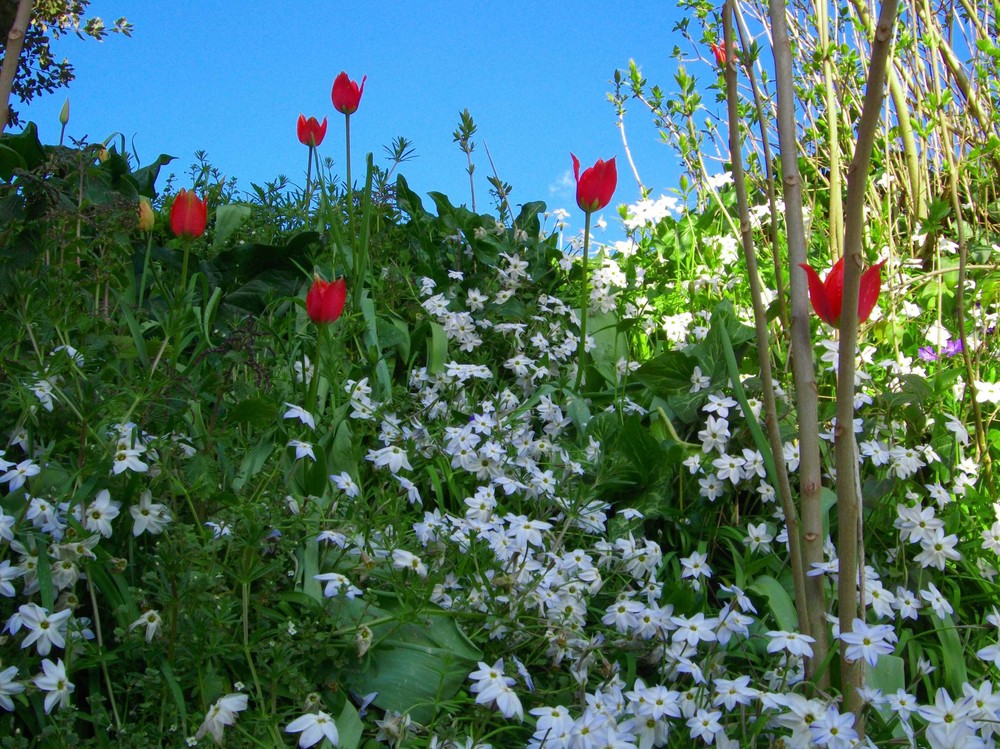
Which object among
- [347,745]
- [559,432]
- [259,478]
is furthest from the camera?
[559,432]

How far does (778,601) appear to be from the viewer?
226 cm

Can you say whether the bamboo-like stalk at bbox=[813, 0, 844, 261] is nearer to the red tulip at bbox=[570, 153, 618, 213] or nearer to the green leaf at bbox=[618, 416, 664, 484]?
the red tulip at bbox=[570, 153, 618, 213]

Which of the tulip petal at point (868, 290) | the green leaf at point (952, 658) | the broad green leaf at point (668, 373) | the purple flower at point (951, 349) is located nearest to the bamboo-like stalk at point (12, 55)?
the tulip petal at point (868, 290)

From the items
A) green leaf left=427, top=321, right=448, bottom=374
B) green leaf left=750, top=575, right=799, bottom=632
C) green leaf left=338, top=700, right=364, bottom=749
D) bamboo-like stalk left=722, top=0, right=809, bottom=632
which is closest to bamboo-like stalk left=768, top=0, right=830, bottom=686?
bamboo-like stalk left=722, top=0, right=809, bottom=632

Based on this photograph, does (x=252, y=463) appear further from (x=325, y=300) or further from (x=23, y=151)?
(x=23, y=151)

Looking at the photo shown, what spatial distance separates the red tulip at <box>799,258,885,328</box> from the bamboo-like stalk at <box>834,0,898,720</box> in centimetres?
5

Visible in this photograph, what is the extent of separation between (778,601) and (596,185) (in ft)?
4.23

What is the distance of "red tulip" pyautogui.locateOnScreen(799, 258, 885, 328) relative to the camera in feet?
5.64

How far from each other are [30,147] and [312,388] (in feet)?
6.35

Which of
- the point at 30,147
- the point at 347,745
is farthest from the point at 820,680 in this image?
the point at 30,147

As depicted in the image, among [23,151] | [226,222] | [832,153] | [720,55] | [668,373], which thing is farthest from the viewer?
[226,222]

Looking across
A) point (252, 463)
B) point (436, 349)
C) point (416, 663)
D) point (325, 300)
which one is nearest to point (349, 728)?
point (416, 663)

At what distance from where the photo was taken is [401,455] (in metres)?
2.35

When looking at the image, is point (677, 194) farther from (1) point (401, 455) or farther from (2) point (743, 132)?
(1) point (401, 455)
